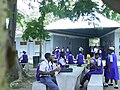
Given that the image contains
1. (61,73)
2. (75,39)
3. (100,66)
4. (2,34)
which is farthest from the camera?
(75,39)

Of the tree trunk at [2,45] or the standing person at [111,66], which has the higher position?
the tree trunk at [2,45]

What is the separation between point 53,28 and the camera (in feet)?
116

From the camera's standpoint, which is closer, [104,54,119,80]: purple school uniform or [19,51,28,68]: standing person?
[104,54,119,80]: purple school uniform

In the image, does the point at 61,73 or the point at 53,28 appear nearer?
the point at 61,73

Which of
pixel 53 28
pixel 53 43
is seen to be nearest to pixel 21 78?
pixel 53 28

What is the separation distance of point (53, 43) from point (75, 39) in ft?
26.2

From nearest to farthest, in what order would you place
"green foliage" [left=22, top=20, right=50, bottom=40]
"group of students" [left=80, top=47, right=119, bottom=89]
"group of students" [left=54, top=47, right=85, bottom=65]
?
"group of students" [left=80, top=47, right=119, bottom=89] < "group of students" [left=54, top=47, right=85, bottom=65] < "green foliage" [left=22, top=20, right=50, bottom=40]

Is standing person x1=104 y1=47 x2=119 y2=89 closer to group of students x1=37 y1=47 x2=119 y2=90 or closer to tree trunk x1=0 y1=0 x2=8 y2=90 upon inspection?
group of students x1=37 y1=47 x2=119 y2=90

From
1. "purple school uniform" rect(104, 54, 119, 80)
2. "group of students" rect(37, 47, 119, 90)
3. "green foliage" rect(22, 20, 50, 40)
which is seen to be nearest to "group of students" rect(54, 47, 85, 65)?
"group of students" rect(37, 47, 119, 90)

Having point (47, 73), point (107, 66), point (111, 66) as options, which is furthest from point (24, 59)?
point (47, 73)

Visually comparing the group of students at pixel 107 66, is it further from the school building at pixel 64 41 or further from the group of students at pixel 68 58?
the school building at pixel 64 41

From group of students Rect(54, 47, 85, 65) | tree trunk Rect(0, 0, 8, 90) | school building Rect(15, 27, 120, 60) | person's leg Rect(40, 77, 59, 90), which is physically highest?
school building Rect(15, 27, 120, 60)

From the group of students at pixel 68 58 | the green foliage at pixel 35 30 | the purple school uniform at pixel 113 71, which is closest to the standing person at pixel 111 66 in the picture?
the purple school uniform at pixel 113 71

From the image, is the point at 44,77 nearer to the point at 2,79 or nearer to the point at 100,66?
the point at 100,66
